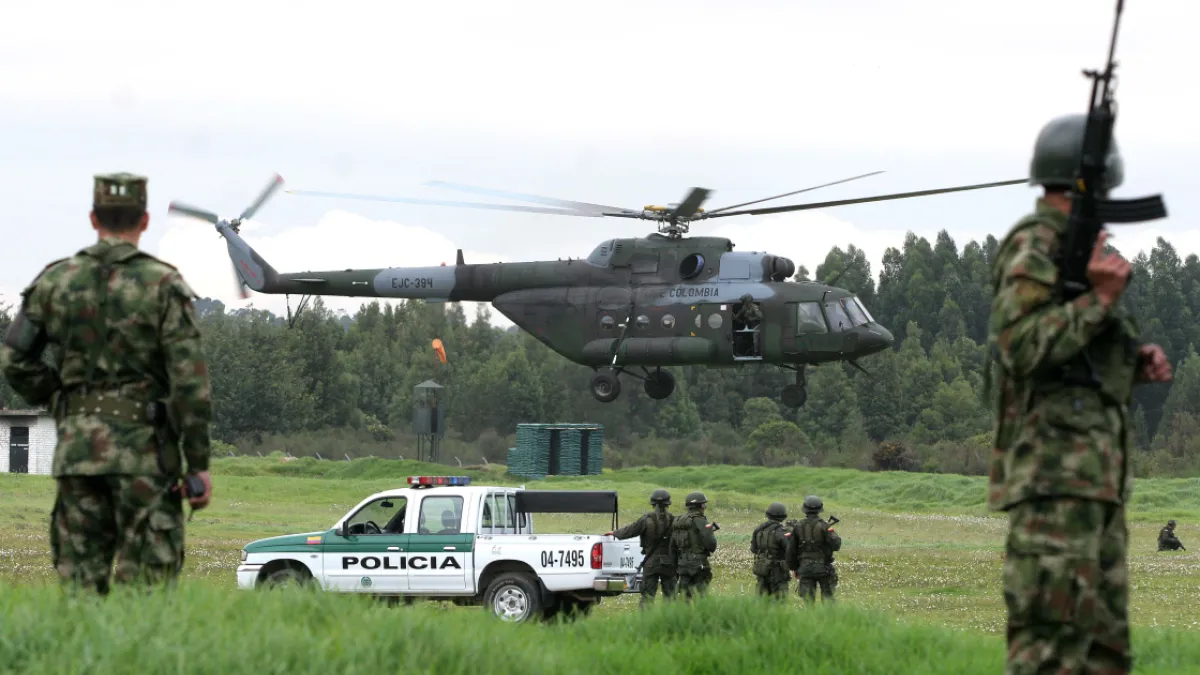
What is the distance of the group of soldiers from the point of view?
1684 centimetres

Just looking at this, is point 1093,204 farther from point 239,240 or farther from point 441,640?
point 239,240

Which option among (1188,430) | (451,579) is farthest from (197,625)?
(1188,430)

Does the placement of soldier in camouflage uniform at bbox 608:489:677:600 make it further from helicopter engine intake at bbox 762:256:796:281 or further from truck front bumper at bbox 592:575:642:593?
helicopter engine intake at bbox 762:256:796:281

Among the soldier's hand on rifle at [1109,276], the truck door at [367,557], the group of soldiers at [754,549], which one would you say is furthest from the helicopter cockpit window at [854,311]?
the soldier's hand on rifle at [1109,276]

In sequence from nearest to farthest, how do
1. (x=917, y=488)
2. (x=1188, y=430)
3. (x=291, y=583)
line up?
1. (x=291, y=583)
2. (x=917, y=488)
3. (x=1188, y=430)

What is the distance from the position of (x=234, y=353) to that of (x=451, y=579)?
8219 centimetres

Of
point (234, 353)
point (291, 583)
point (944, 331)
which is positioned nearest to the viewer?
point (291, 583)

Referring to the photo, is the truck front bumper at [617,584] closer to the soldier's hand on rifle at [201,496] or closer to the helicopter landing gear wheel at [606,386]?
the soldier's hand on rifle at [201,496]

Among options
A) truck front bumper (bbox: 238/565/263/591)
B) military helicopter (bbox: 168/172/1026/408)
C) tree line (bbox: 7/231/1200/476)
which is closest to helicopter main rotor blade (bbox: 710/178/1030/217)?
military helicopter (bbox: 168/172/1026/408)

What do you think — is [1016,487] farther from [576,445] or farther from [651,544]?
[576,445]

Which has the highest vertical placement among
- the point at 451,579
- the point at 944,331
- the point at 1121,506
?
the point at 944,331

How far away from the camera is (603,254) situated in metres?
30.3

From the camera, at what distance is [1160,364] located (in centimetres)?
588

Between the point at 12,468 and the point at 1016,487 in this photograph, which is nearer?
the point at 1016,487
